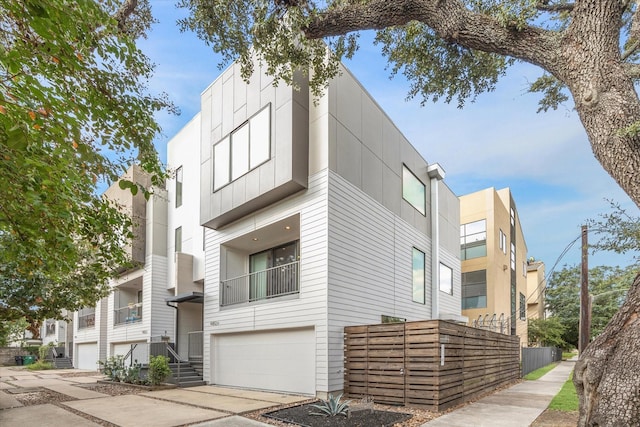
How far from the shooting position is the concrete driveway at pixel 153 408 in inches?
320

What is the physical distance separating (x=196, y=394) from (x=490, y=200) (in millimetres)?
20260

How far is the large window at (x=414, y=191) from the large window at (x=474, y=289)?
947 centimetres

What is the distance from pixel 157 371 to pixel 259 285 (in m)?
4.25

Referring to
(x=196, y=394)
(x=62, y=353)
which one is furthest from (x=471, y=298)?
(x=62, y=353)

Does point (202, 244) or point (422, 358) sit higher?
point (202, 244)

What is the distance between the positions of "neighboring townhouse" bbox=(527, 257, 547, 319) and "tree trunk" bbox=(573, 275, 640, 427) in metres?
39.9

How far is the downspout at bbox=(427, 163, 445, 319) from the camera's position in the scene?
16734 mm

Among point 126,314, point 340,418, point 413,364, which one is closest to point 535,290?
point 413,364

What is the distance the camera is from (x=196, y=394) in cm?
1162

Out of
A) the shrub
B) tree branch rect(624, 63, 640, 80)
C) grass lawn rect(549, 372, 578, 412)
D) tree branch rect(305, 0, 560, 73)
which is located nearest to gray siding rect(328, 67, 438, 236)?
tree branch rect(305, 0, 560, 73)

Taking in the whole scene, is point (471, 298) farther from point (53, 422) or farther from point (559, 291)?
point (53, 422)

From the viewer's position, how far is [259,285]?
1371cm

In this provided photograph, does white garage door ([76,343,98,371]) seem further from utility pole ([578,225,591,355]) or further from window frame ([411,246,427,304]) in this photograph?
utility pole ([578,225,591,355])

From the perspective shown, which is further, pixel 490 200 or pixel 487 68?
pixel 490 200
